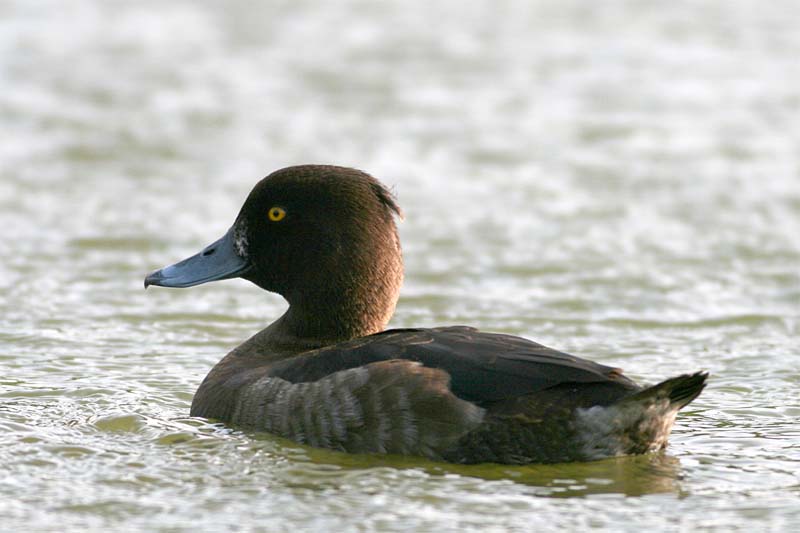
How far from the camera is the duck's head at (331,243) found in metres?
7.19

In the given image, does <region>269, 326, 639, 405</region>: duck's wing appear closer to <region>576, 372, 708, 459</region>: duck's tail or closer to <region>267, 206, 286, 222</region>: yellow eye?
<region>576, 372, 708, 459</region>: duck's tail

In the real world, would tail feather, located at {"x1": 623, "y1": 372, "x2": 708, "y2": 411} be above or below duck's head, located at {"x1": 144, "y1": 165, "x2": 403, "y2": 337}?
below

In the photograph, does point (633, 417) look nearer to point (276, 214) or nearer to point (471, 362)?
point (471, 362)

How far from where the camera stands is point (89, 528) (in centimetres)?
560

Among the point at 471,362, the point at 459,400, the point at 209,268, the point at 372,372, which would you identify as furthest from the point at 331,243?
Answer: the point at 459,400

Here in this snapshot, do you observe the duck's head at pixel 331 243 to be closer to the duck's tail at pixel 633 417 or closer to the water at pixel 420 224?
the water at pixel 420 224

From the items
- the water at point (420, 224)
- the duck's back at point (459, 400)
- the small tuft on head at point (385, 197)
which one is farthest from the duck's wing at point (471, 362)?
the small tuft on head at point (385, 197)

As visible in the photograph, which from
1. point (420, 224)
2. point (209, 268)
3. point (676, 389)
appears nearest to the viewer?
point (676, 389)

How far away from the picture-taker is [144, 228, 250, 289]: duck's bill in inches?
296

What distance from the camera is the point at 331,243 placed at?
7207mm

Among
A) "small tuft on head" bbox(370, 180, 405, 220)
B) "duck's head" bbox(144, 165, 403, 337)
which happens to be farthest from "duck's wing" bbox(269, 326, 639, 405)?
"small tuft on head" bbox(370, 180, 405, 220)

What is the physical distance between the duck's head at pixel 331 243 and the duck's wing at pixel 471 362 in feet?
1.45

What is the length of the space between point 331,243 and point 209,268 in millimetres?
713

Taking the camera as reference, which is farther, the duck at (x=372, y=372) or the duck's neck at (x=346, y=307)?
the duck's neck at (x=346, y=307)
